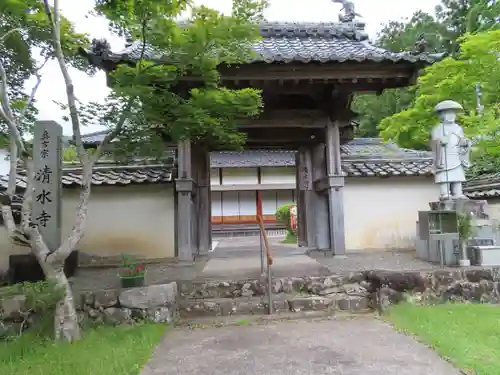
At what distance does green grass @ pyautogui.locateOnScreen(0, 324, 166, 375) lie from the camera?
3135 mm

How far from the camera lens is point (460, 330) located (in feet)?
12.7

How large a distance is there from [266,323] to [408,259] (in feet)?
11.3

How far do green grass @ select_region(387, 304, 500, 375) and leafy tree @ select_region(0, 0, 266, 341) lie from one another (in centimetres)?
329

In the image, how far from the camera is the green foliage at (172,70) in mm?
3830

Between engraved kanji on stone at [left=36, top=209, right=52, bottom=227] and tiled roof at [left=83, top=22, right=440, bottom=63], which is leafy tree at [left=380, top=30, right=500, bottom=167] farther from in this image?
engraved kanji on stone at [left=36, top=209, right=52, bottom=227]

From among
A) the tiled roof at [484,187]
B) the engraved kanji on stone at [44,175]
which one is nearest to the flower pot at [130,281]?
the engraved kanji on stone at [44,175]

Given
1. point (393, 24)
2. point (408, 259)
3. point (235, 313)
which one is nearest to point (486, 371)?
point (235, 313)

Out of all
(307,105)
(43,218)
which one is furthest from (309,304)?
(307,105)

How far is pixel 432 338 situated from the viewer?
3697 millimetres

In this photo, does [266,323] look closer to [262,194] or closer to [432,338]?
[432,338]

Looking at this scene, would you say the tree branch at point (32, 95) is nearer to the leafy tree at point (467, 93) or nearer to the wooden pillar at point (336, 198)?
the wooden pillar at point (336, 198)

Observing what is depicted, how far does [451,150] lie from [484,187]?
9.88ft

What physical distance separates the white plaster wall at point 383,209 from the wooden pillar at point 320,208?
1.60 ft

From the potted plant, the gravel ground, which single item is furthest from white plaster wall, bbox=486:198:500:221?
the potted plant
